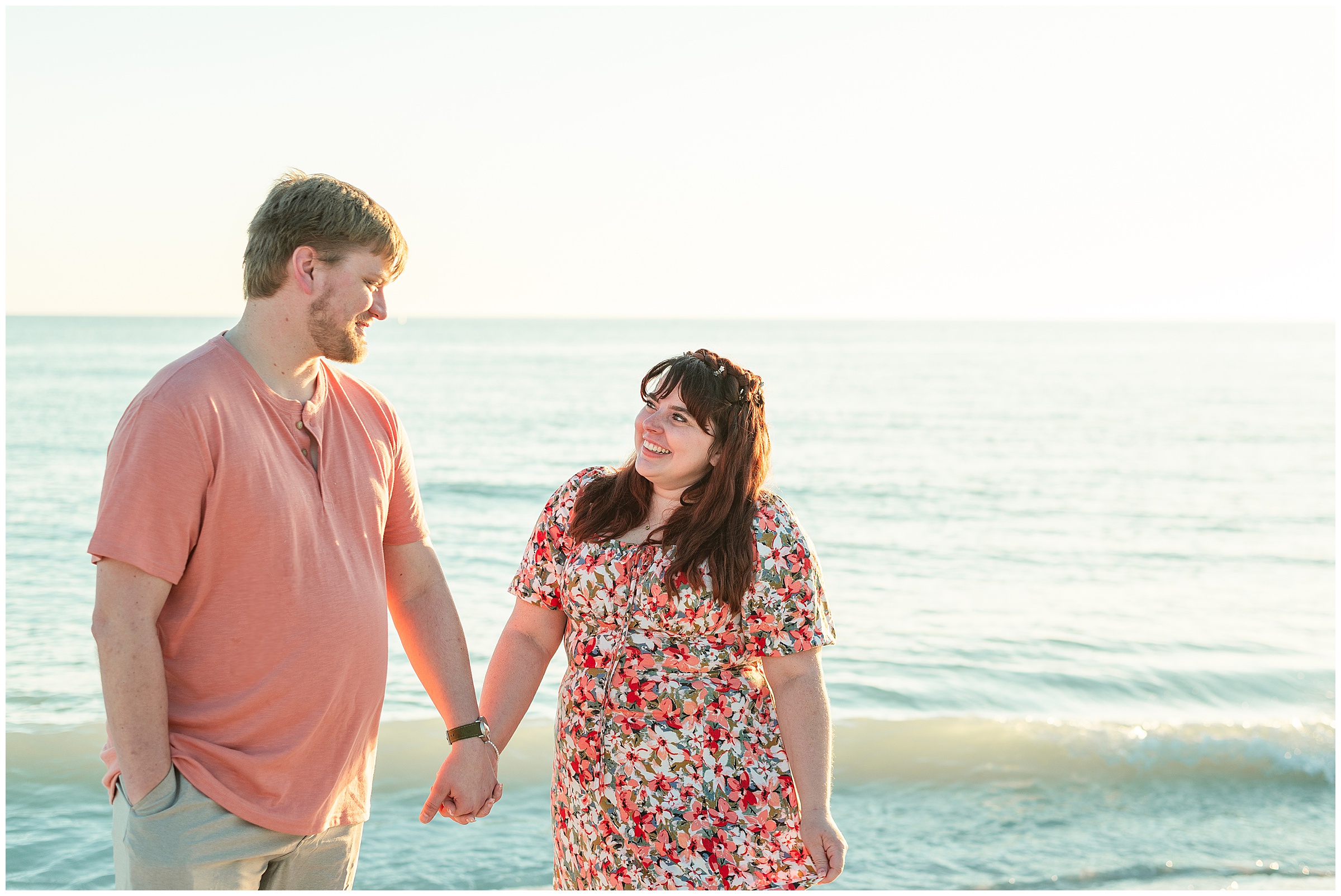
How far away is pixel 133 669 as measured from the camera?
2.28 metres

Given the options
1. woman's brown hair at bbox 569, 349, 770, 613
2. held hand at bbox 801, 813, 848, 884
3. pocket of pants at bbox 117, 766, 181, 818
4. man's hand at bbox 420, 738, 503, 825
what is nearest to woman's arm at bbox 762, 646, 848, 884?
held hand at bbox 801, 813, 848, 884

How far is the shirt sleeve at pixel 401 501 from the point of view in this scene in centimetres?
290

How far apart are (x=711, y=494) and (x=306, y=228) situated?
118 cm

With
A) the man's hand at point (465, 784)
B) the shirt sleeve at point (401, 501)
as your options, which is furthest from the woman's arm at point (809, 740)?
the shirt sleeve at point (401, 501)

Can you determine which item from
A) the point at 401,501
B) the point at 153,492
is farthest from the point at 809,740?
the point at 153,492

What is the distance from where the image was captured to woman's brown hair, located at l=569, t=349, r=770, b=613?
2.81 metres

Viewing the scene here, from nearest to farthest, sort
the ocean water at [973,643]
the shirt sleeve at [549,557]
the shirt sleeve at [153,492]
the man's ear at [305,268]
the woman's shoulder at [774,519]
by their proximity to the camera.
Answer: the shirt sleeve at [153,492], the man's ear at [305,268], the woman's shoulder at [774,519], the shirt sleeve at [549,557], the ocean water at [973,643]

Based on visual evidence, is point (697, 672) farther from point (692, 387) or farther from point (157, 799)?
point (157, 799)

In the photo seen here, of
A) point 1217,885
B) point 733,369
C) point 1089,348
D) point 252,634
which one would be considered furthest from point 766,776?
point 1089,348

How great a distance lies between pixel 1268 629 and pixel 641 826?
31.8 feet

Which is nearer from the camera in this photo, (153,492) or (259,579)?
(153,492)

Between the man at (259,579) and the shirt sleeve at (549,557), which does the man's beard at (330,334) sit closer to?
the man at (259,579)

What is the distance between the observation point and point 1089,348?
3204 inches

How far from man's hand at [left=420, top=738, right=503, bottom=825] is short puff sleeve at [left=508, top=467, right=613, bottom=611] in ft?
1.36
